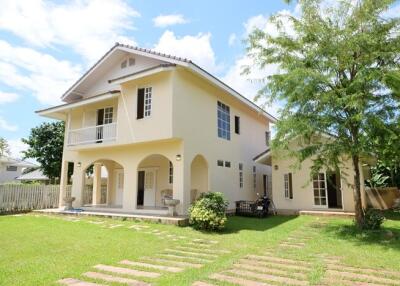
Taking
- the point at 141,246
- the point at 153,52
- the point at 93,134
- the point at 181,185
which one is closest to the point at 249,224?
the point at 181,185

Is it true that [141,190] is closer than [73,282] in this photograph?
No

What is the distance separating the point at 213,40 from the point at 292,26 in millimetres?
3950

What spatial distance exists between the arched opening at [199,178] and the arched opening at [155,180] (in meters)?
1.34

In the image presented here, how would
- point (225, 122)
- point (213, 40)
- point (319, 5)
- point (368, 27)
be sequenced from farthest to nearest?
1. point (225, 122)
2. point (213, 40)
3. point (319, 5)
4. point (368, 27)

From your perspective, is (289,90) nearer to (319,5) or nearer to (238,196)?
(319,5)

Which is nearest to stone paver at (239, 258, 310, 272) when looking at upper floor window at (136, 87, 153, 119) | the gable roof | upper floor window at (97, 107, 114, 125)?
the gable roof

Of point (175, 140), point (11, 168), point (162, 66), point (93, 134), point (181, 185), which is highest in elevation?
point (162, 66)

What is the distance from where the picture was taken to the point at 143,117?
13719 millimetres

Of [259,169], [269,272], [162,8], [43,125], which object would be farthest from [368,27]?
[43,125]

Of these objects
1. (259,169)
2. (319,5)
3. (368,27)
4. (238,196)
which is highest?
(319,5)

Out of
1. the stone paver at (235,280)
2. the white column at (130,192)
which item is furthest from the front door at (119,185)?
the stone paver at (235,280)

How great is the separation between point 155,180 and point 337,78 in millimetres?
10914

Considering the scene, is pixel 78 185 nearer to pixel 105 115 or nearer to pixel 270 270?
pixel 105 115

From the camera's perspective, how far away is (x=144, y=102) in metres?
13.9
